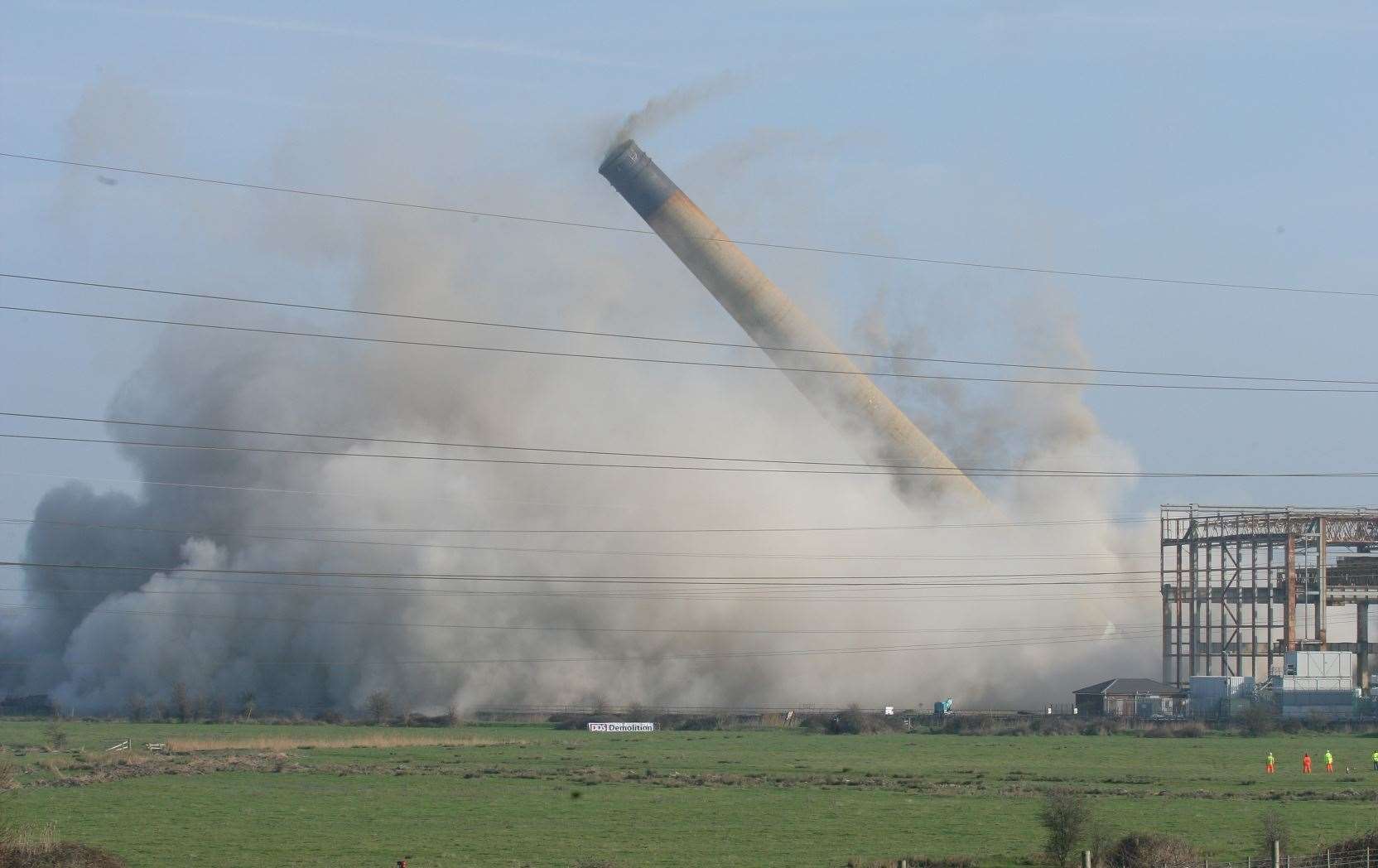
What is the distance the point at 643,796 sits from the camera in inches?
1999

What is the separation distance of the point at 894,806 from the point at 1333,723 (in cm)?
4350

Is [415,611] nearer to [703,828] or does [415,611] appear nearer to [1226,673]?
[1226,673]

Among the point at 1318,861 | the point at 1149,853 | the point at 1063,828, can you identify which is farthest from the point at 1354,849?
the point at 1063,828

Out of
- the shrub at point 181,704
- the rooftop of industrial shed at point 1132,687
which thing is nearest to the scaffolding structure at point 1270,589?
the rooftop of industrial shed at point 1132,687

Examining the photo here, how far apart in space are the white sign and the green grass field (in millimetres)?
9043

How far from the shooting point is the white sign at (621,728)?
294 ft

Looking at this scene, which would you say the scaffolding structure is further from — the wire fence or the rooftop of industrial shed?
the wire fence

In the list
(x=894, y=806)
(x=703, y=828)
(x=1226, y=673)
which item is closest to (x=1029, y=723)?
(x=1226, y=673)

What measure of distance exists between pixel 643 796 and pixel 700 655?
48746 millimetres

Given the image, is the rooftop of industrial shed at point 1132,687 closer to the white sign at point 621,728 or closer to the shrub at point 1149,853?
the white sign at point 621,728

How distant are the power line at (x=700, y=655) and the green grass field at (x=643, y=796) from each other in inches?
582

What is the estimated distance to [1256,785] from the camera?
176 ft

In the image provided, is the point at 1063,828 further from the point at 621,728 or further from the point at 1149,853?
the point at 621,728

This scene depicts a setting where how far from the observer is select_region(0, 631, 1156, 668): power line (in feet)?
313
